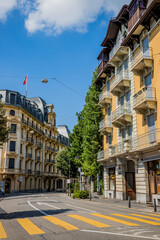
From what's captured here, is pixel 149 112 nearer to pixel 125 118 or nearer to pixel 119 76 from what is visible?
pixel 125 118

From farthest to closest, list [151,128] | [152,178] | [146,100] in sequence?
[152,178] → [151,128] → [146,100]

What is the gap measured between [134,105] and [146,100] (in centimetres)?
247

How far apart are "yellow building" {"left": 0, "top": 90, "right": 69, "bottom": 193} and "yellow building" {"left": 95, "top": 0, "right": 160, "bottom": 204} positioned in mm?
23989

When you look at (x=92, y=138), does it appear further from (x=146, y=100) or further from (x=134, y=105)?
(x=146, y=100)

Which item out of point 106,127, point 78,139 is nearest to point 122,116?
point 106,127

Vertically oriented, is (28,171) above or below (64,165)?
below

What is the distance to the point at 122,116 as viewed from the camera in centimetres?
2270

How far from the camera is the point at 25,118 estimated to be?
5369cm

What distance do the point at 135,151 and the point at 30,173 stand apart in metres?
39.8

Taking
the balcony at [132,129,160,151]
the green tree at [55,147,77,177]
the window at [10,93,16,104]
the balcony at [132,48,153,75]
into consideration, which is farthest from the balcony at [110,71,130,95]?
the window at [10,93,16,104]

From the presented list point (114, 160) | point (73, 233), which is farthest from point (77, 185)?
point (73, 233)

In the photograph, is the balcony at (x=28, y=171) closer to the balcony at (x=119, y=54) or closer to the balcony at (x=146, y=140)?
the balcony at (x=119, y=54)

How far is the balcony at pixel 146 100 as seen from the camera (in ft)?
Answer: 60.3

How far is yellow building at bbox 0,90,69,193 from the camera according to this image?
4800 cm
